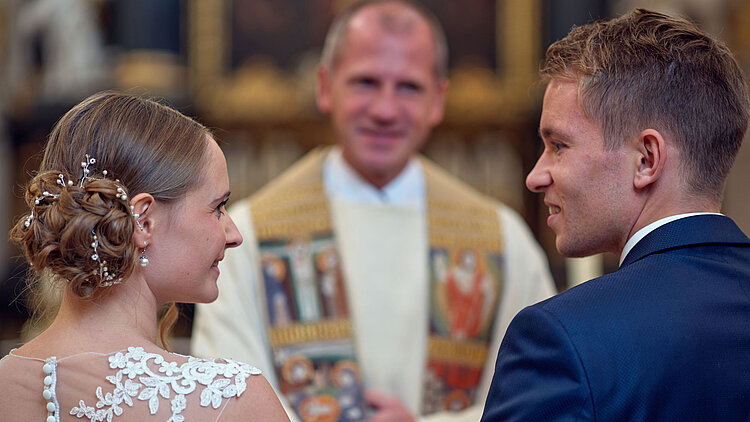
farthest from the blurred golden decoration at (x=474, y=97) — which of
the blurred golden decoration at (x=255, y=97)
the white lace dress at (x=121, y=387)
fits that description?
the white lace dress at (x=121, y=387)

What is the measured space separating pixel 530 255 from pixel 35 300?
7.09 ft

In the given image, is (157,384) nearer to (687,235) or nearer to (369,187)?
(687,235)

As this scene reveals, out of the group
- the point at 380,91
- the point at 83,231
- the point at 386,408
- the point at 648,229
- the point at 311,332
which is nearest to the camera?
the point at 83,231

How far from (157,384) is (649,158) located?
110 cm

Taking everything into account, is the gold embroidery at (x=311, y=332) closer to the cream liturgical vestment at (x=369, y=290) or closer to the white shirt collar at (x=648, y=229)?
the cream liturgical vestment at (x=369, y=290)

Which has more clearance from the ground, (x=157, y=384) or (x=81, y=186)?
(x=81, y=186)

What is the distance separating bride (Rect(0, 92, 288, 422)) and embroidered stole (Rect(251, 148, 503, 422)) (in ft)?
4.91

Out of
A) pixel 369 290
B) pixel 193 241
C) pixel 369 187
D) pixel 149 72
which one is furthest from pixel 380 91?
pixel 149 72

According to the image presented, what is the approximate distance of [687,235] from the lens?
1975 millimetres

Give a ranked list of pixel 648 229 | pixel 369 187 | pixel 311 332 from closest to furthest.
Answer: pixel 648 229, pixel 311 332, pixel 369 187

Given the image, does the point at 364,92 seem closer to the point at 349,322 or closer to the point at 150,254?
the point at 349,322

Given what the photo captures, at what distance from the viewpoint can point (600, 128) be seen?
2059 millimetres

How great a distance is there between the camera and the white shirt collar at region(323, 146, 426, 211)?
396 centimetres

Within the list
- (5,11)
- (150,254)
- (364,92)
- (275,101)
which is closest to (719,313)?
(150,254)
